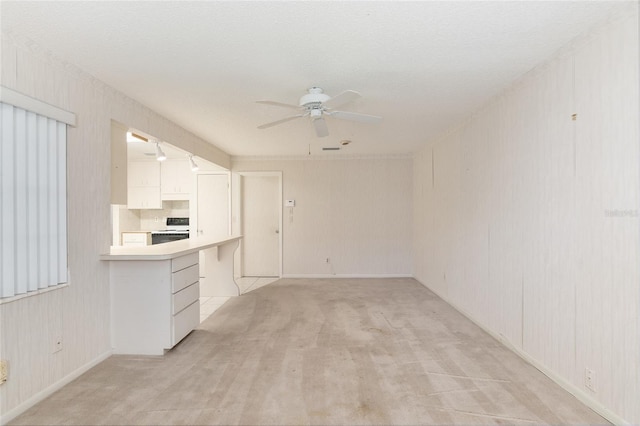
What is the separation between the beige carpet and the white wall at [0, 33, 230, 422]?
194mm

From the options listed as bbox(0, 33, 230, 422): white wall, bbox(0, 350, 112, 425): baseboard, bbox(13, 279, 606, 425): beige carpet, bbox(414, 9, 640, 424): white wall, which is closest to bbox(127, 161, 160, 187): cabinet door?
bbox(0, 33, 230, 422): white wall

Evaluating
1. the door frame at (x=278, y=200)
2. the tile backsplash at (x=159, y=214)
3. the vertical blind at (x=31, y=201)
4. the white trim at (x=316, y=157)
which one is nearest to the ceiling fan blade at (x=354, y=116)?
the vertical blind at (x=31, y=201)

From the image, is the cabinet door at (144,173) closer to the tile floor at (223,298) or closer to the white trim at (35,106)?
the tile floor at (223,298)

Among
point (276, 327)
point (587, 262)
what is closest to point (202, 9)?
point (587, 262)

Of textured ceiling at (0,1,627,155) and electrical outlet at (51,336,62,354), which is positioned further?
electrical outlet at (51,336,62,354)

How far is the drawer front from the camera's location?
3.02 metres

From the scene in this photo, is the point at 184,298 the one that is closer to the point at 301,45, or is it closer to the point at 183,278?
the point at 183,278

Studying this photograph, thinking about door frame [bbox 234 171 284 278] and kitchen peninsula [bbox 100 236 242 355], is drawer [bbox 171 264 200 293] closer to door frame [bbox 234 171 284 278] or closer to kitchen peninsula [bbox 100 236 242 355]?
kitchen peninsula [bbox 100 236 242 355]

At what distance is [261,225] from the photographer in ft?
21.6

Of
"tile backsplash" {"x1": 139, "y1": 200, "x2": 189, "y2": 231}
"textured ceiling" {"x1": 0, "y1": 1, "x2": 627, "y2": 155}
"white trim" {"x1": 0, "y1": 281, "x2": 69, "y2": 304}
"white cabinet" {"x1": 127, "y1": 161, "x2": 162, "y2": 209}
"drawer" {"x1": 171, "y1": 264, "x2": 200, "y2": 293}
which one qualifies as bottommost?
"drawer" {"x1": 171, "y1": 264, "x2": 200, "y2": 293}

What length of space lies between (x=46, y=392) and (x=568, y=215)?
369cm

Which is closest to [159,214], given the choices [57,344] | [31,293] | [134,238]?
[134,238]

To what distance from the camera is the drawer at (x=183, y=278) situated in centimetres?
300

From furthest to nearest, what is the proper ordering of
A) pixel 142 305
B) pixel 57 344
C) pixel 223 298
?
pixel 223 298, pixel 142 305, pixel 57 344
